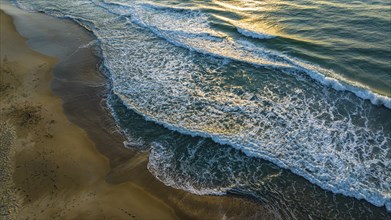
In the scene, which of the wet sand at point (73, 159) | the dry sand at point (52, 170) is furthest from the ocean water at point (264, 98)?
the dry sand at point (52, 170)

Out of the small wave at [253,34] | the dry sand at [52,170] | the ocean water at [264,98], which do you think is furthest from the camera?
the small wave at [253,34]

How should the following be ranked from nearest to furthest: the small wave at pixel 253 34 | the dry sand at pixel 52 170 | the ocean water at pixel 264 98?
1. the dry sand at pixel 52 170
2. the ocean water at pixel 264 98
3. the small wave at pixel 253 34

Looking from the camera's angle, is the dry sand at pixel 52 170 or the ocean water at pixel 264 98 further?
the ocean water at pixel 264 98

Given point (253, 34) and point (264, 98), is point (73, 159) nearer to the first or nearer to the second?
point (264, 98)

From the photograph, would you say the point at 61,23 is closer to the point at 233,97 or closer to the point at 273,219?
the point at 233,97

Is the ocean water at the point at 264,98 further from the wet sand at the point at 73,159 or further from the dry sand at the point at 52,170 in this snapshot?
the dry sand at the point at 52,170

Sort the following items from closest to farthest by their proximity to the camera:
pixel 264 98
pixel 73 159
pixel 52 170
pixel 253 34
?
pixel 52 170
pixel 73 159
pixel 264 98
pixel 253 34

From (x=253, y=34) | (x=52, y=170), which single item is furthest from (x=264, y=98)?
(x=52, y=170)
